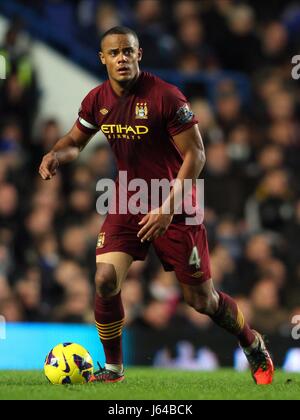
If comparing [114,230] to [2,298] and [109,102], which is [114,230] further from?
[2,298]

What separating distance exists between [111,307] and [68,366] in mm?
482

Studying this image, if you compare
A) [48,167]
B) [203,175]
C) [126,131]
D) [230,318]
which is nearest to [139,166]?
[126,131]

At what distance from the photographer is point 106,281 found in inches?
306

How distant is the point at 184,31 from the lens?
48.6 feet

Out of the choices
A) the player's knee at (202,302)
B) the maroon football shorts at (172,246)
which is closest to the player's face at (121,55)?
the maroon football shorts at (172,246)

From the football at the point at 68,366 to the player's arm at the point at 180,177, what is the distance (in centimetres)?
95

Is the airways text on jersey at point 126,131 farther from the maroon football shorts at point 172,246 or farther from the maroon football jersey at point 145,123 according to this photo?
the maroon football shorts at point 172,246

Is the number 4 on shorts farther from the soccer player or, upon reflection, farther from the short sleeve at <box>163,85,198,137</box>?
the short sleeve at <box>163,85,198,137</box>

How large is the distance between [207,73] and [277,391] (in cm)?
741

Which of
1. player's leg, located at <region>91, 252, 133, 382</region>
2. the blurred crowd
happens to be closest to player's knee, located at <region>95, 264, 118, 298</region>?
player's leg, located at <region>91, 252, 133, 382</region>

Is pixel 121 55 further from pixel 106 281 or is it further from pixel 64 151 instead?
pixel 106 281

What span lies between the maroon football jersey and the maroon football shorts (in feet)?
1.08

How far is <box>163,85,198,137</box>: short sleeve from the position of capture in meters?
7.65
